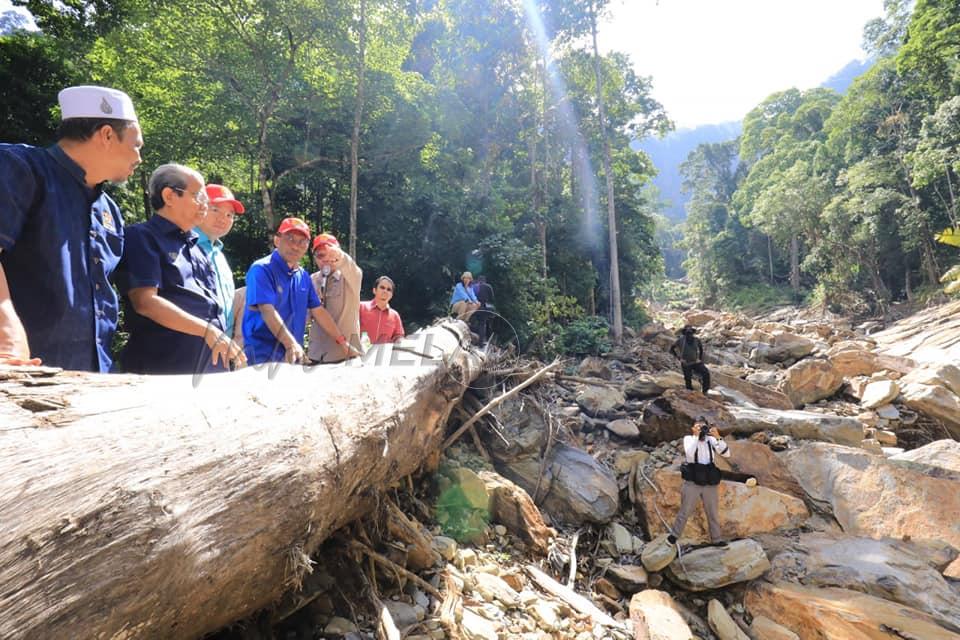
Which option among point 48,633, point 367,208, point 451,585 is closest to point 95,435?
point 48,633

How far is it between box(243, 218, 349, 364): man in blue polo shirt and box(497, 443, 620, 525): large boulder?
2.37 metres

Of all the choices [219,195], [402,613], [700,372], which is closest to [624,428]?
[700,372]

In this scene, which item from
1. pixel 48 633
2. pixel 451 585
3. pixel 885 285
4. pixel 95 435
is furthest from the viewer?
pixel 885 285

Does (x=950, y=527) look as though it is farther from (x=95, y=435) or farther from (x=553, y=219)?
(x=553, y=219)

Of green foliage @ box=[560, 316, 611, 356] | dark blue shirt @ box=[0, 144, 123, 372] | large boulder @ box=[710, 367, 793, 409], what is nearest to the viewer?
dark blue shirt @ box=[0, 144, 123, 372]

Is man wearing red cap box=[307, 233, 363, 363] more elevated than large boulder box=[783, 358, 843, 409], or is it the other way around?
man wearing red cap box=[307, 233, 363, 363]

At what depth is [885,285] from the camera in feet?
80.6

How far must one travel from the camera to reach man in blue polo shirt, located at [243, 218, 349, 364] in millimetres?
2785

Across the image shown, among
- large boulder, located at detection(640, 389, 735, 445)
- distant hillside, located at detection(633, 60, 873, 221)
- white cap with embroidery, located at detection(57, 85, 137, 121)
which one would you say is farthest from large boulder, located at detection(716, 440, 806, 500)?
distant hillside, located at detection(633, 60, 873, 221)

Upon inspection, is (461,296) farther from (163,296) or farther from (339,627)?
(339,627)

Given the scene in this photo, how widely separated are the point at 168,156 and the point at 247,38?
3.02m

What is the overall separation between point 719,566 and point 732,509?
42.9 inches

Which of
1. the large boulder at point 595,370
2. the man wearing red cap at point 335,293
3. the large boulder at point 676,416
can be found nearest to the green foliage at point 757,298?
the large boulder at point 595,370

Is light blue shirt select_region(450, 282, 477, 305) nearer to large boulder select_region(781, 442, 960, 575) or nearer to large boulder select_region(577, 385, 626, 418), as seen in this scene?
large boulder select_region(577, 385, 626, 418)
